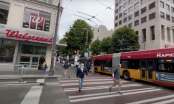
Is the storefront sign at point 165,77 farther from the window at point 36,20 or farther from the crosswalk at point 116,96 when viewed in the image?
the window at point 36,20

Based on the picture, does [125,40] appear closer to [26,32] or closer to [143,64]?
[143,64]

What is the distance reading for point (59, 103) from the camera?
4980 millimetres

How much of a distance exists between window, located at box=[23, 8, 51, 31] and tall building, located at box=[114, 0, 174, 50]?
27382 mm

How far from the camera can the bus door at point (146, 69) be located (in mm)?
10236

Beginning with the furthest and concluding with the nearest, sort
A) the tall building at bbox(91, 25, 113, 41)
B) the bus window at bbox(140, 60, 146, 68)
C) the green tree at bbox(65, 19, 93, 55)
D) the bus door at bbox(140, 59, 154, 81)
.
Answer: the tall building at bbox(91, 25, 113, 41), the green tree at bbox(65, 19, 93, 55), the bus window at bbox(140, 60, 146, 68), the bus door at bbox(140, 59, 154, 81)

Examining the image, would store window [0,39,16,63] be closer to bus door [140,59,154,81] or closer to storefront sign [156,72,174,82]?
bus door [140,59,154,81]

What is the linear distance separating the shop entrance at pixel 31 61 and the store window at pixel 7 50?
1.34 meters

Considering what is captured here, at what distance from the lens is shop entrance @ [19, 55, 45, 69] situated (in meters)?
16.3

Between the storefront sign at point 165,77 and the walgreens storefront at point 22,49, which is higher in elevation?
the walgreens storefront at point 22,49

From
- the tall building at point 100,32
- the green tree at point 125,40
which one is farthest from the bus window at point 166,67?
the tall building at point 100,32

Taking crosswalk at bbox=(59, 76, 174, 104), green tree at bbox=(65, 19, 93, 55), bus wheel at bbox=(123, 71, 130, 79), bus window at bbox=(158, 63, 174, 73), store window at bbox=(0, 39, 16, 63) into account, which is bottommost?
crosswalk at bbox=(59, 76, 174, 104)

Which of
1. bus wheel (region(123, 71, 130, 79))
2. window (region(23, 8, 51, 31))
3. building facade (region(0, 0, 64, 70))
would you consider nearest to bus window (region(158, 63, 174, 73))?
bus wheel (region(123, 71, 130, 79))

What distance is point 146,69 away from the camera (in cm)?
1066

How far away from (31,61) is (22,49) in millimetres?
2100
